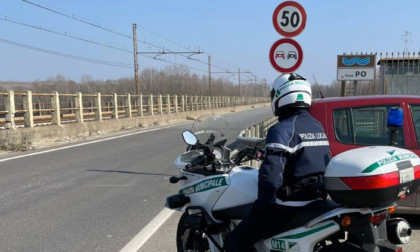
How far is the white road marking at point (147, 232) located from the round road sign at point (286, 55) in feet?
10.2

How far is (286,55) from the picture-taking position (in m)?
6.96

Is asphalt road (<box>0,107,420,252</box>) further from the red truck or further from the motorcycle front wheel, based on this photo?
the red truck

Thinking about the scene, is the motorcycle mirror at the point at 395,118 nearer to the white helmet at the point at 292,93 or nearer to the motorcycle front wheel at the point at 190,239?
the white helmet at the point at 292,93

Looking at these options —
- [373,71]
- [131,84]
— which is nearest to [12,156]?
[373,71]

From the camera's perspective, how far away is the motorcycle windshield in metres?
3.97

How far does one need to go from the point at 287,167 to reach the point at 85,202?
187 inches

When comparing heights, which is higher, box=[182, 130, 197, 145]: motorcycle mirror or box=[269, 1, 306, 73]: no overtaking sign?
box=[269, 1, 306, 73]: no overtaking sign

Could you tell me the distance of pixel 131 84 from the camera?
81.9 metres

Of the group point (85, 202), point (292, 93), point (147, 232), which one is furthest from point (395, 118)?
point (85, 202)

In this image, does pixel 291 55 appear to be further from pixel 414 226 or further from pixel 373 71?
pixel 373 71

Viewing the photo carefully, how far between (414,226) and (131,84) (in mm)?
79679

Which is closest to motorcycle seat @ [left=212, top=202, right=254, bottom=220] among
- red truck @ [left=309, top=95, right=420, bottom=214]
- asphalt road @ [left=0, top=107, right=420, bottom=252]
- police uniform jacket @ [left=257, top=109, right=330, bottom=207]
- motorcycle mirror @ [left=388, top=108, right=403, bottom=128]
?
police uniform jacket @ [left=257, top=109, right=330, bottom=207]

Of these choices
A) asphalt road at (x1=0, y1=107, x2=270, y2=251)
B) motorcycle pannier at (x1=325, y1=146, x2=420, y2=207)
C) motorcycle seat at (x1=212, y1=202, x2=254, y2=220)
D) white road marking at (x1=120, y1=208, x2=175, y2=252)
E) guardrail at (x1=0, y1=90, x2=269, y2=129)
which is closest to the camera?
motorcycle pannier at (x1=325, y1=146, x2=420, y2=207)

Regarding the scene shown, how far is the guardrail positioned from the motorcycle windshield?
1282 cm
